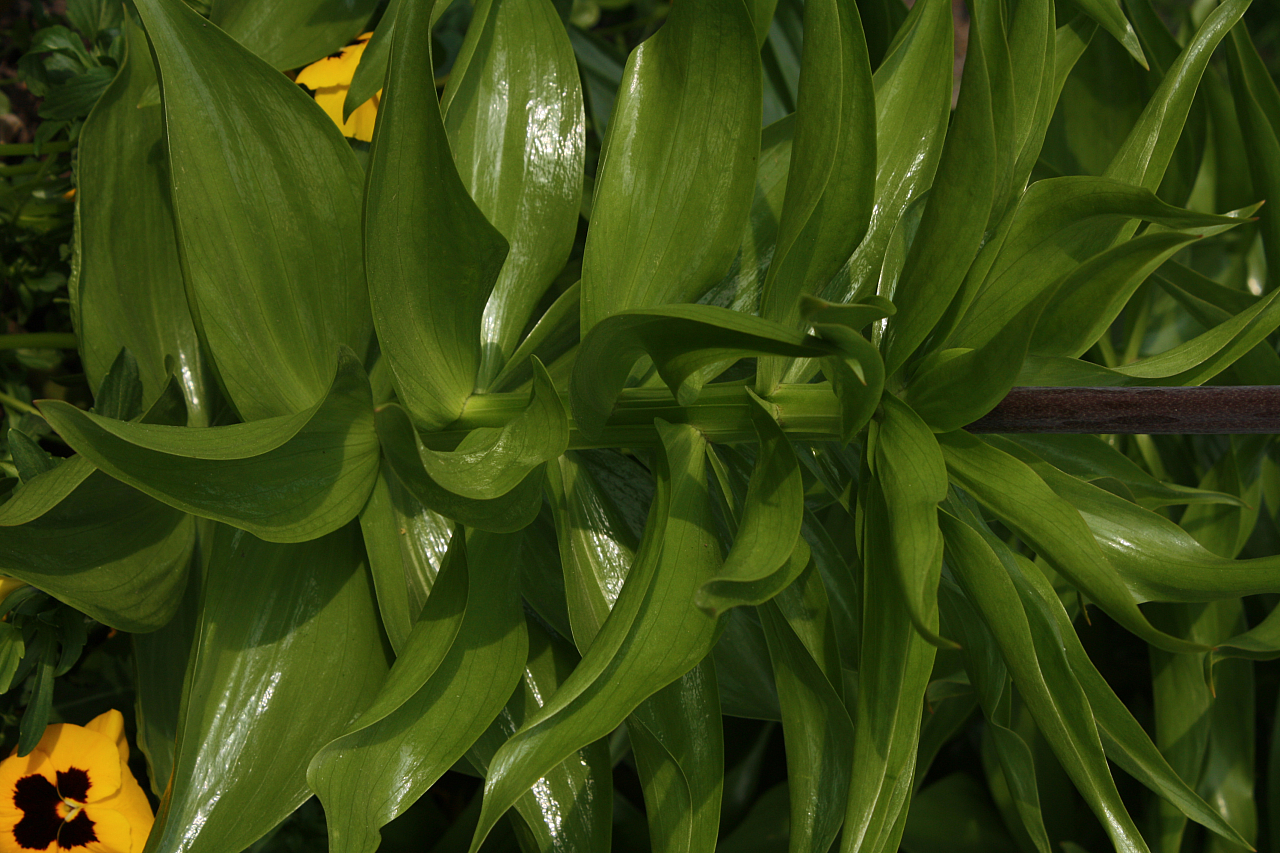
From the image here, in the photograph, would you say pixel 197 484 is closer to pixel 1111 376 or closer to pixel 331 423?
pixel 331 423

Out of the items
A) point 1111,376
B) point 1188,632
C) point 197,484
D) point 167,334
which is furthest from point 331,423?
point 1188,632

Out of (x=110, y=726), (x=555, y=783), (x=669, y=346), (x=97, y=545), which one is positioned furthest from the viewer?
(x=110, y=726)

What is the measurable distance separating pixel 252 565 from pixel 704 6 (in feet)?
1.50

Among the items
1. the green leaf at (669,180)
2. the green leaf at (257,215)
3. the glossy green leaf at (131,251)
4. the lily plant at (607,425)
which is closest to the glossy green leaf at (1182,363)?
the lily plant at (607,425)

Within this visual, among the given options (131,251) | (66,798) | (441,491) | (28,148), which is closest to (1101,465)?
(441,491)

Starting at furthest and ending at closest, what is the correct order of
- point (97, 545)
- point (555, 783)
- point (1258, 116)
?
point (1258, 116) → point (555, 783) → point (97, 545)

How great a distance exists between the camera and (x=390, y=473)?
1.93 feet

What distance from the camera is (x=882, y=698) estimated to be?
0.48 m

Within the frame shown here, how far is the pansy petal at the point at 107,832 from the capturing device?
0.73m

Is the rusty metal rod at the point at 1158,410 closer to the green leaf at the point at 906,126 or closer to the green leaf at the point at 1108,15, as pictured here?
the green leaf at the point at 906,126

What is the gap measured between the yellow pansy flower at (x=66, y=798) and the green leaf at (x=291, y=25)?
0.61 m

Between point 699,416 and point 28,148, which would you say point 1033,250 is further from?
point 28,148

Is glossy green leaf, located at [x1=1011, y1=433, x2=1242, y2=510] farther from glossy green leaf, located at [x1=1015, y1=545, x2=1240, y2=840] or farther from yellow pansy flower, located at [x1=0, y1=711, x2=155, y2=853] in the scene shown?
yellow pansy flower, located at [x1=0, y1=711, x2=155, y2=853]

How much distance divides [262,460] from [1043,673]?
44 centimetres
